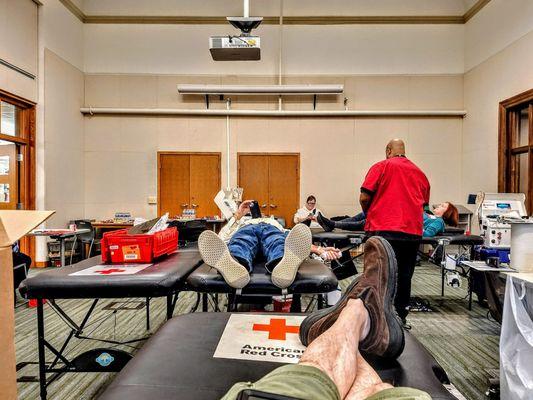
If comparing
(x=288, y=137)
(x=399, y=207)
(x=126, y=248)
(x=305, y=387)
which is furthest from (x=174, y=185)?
(x=305, y=387)

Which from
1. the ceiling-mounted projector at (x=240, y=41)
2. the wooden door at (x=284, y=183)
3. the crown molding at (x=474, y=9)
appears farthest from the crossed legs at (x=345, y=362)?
the crown molding at (x=474, y=9)

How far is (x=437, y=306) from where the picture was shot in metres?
3.01

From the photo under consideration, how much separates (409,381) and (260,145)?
5.47 m

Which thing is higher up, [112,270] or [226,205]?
[226,205]

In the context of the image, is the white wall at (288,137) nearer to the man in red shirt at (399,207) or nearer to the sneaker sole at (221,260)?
the man in red shirt at (399,207)

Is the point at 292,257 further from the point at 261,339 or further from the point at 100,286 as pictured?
the point at 100,286

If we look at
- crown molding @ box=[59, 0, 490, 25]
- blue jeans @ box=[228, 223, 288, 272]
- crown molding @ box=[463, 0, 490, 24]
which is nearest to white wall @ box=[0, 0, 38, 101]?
crown molding @ box=[59, 0, 490, 25]

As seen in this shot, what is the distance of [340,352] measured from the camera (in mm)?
750

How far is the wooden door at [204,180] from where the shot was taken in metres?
5.96

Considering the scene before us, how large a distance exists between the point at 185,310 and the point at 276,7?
563 cm

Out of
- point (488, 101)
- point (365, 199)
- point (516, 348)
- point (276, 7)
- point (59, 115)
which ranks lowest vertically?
point (516, 348)

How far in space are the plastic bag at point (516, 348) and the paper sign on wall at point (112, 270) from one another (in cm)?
161

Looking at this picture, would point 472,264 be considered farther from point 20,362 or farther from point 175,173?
point 175,173

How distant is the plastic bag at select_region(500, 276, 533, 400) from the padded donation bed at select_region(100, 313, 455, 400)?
0.47m
